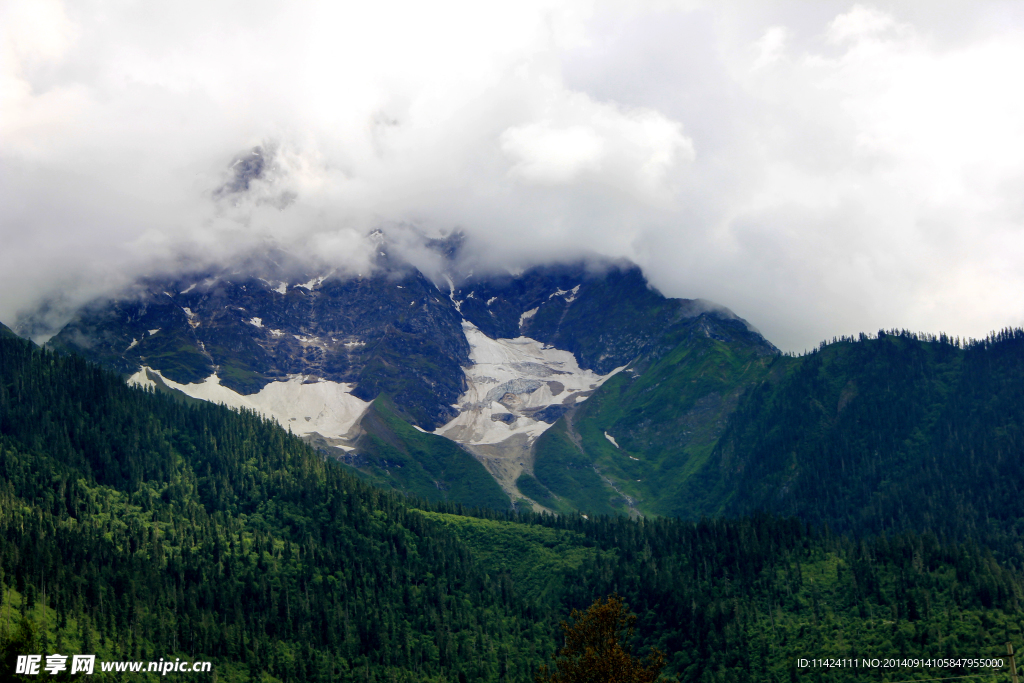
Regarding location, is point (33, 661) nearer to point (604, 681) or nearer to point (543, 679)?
point (543, 679)

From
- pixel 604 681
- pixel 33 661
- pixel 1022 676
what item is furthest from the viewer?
pixel 1022 676

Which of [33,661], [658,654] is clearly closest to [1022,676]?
[658,654]

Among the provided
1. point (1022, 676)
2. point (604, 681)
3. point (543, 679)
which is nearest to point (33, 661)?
point (543, 679)

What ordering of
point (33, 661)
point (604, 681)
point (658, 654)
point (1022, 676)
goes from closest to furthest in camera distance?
point (604, 681) < point (658, 654) < point (33, 661) < point (1022, 676)

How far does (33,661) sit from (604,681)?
65515mm

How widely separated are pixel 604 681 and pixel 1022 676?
134195 millimetres

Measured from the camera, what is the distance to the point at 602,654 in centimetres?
9344

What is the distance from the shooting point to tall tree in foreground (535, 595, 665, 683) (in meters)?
91.2

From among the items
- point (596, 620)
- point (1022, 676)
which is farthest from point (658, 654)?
point (1022, 676)

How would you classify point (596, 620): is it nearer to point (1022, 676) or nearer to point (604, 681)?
point (604, 681)

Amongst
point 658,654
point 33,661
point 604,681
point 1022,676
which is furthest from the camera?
point 1022,676

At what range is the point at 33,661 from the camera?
370 feet

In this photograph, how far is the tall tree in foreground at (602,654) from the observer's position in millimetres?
91188

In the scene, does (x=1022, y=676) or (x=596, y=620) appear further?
(x=1022, y=676)
